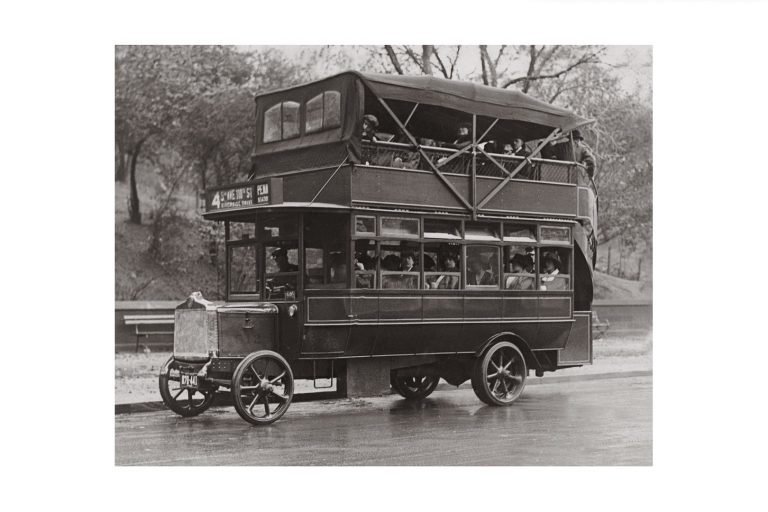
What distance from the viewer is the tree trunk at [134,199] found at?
48.3ft

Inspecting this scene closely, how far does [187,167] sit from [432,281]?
18.3ft

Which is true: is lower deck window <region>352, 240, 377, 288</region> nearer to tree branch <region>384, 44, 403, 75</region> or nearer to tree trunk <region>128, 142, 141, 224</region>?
tree branch <region>384, 44, 403, 75</region>

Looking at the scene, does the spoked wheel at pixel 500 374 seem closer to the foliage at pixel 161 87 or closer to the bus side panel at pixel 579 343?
the bus side panel at pixel 579 343

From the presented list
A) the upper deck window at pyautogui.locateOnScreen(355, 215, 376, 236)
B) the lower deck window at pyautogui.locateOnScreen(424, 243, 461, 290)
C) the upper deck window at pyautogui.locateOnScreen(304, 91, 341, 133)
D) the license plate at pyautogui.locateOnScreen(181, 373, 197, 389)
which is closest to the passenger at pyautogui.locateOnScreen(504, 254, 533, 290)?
the lower deck window at pyautogui.locateOnScreen(424, 243, 461, 290)

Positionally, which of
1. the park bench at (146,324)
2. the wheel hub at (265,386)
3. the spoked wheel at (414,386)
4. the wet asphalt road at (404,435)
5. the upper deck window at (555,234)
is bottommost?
the wet asphalt road at (404,435)

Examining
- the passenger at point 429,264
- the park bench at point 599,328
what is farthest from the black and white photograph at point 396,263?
the park bench at point 599,328

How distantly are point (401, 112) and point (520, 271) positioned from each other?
105 inches

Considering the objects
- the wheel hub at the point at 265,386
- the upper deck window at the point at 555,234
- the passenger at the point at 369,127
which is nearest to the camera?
the wheel hub at the point at 265,386

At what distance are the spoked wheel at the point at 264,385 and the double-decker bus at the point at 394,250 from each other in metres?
0.02

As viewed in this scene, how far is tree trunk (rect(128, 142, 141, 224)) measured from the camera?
48.3 feet

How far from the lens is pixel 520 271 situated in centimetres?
1365

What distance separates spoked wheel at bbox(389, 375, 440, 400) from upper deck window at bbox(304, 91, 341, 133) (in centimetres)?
375

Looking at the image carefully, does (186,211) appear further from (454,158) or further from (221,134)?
(454,158)

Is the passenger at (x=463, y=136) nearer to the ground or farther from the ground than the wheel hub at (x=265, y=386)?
farther from the ground
